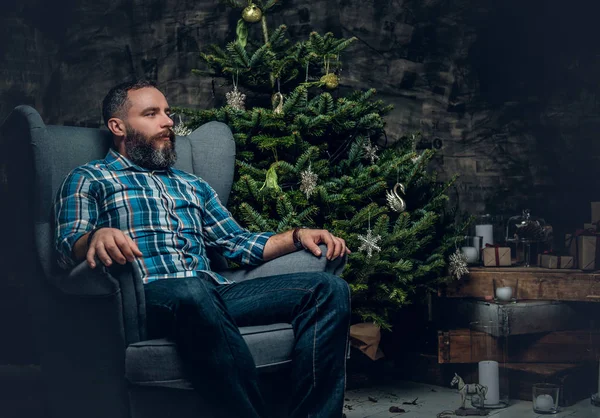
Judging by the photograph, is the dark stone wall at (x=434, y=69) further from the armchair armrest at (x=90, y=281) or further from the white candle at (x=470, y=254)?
the armchair armrest at (x=90, y=281)

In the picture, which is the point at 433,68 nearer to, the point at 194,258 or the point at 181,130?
the point at 181,130

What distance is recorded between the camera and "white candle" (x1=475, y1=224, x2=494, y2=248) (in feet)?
13.1

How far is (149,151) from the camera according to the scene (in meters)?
2.70

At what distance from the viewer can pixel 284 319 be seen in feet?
7.61

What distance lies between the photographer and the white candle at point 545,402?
314 centimetres

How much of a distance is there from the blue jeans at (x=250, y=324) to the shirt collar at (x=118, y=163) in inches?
23.8

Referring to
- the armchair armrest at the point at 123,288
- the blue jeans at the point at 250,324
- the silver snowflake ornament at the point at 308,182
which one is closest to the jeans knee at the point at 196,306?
the blue jeans at the point at 250,324

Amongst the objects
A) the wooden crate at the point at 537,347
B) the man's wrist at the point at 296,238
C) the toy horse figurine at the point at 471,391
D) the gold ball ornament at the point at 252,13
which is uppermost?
the gold ball ornament at the point at 252,13

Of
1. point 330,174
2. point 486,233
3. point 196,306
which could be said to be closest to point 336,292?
point 196,306

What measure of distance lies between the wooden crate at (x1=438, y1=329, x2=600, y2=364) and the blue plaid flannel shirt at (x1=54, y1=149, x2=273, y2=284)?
4.71 ft

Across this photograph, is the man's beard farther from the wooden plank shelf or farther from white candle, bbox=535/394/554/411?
white candle, bbox=535/394/554/411

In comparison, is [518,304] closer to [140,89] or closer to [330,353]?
[330,353]

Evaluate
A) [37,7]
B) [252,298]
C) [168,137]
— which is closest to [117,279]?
[252,298]

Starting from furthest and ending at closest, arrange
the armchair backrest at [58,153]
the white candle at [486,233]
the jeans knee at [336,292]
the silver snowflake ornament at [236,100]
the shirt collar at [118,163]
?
the white candle at [486,233] → the silver snowflake ornament at [236,100] → the shirt collar at [118,163] → the armchair backrest at [58,153] → the jeans knee at [336,292]
